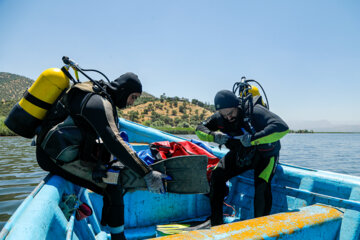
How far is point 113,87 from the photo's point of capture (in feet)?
6.98

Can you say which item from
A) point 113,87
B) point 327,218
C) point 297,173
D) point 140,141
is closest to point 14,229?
point 113,87

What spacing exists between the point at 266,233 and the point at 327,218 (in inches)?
33.8

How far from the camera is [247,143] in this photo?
105 inches

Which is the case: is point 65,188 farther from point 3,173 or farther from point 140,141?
point 3,173

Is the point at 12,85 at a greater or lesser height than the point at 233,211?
greater

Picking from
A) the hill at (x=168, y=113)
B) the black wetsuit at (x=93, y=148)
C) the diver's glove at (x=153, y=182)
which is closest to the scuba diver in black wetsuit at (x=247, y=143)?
the diver's glove at (x=153, y=182)

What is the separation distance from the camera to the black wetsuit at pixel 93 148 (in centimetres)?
177

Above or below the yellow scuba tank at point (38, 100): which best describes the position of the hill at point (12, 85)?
above

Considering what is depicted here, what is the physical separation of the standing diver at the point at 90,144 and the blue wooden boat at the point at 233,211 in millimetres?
208

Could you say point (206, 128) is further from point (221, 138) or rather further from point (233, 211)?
point (233, 211)

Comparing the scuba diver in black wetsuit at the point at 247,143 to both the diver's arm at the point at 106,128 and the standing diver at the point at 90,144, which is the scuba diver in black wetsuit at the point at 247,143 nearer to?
the standing diver at the point at 90,144

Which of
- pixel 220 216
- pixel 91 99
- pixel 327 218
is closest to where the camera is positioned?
pixel 91 99

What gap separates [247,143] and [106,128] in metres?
1.57

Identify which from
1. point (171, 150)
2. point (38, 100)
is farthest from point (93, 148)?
point (171, 150)
